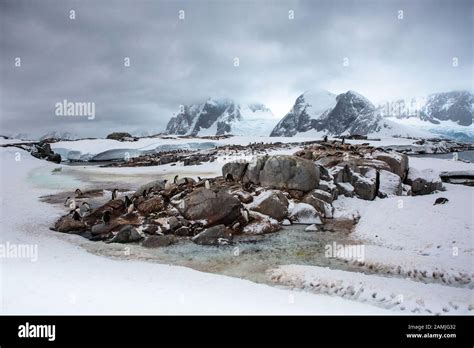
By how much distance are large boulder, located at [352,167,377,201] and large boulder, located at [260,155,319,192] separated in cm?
235

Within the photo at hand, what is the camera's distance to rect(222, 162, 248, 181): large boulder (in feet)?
63.4

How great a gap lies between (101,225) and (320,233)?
8.88 metres

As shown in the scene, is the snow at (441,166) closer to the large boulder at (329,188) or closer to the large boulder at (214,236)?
the large boulder at (329,188)

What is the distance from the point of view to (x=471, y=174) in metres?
23.8

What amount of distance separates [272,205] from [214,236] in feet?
12.2

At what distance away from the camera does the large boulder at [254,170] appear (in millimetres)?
18372

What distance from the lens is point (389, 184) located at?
18250mm

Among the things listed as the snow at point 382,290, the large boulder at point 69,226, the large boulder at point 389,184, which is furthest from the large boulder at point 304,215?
the large boulder at point 69,226

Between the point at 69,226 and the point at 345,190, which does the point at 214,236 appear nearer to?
the point at 69,226

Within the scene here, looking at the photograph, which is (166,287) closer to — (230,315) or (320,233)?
(230,315)

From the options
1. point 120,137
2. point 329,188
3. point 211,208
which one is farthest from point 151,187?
point 120,137

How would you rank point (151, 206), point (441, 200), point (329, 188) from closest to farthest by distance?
point (441, 200)
point (151, 206)
point (329, 188)

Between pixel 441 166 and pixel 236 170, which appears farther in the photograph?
pixel 441 166
